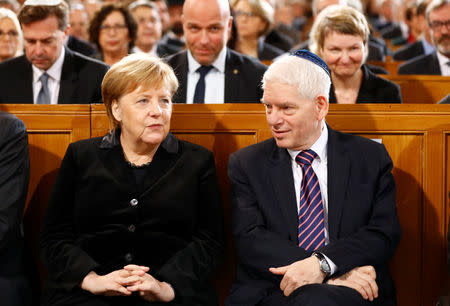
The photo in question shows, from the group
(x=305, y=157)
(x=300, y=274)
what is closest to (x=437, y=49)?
(x=305, y=157)

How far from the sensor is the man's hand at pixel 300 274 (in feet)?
9.08

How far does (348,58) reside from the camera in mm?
4113

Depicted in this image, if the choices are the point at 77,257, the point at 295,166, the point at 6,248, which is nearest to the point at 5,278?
the point at 6,248

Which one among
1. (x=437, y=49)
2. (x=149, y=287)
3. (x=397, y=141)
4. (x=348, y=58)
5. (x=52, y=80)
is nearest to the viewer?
(x=149, y=287)

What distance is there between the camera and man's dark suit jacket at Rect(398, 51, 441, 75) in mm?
5703

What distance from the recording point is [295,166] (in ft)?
10.00

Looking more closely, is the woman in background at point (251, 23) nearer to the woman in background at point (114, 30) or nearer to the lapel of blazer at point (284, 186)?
the woman in background at point (114, 30)

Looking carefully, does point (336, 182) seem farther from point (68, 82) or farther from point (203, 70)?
point (68, 82)

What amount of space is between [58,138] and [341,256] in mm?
1479

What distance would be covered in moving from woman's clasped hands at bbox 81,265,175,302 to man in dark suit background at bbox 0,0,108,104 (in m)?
1.65

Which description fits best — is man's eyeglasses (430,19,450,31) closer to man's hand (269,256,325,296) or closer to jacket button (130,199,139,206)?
man's hand (269,256,325,296)

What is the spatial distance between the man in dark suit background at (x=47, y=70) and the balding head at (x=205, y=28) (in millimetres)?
572

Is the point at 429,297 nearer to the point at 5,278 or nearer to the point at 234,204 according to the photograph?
the point at 234,204

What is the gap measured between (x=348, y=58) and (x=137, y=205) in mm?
1751
